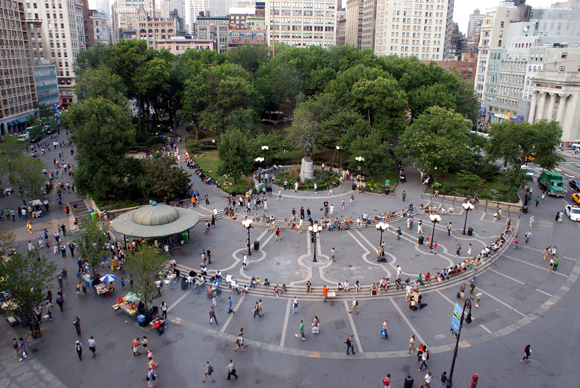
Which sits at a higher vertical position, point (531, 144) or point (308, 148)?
point (531, 144)

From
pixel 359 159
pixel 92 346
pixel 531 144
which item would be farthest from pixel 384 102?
pixel 92 346

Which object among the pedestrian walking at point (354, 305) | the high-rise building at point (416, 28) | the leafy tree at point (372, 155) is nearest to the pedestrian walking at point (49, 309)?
the pedestrian walking at point (354, 305)

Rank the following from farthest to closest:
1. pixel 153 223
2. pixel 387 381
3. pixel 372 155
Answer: pixel 372 155 → pixel 153 223 → pixel 387 381

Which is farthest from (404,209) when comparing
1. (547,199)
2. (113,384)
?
(113,384)

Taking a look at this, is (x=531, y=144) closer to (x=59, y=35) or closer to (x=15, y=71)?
(x=15, y=71)

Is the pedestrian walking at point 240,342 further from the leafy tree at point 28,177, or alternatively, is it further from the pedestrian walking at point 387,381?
the leafy tree at point 28,177

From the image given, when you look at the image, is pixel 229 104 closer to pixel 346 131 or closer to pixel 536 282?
pixel 346 131

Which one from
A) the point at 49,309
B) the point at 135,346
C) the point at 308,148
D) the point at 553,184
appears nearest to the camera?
the point at 135,346
